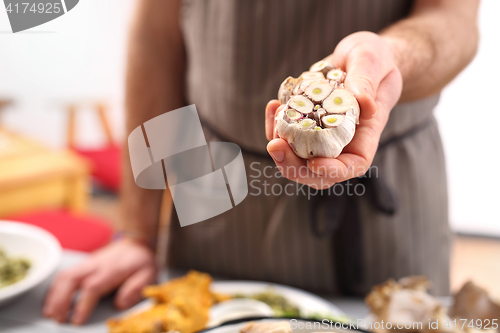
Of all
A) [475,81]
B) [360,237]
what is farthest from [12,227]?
[475,81]

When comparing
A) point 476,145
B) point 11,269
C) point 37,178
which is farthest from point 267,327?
Result: point 476,145

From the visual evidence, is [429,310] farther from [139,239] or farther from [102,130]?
[102,130]

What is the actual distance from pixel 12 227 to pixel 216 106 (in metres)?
0.33

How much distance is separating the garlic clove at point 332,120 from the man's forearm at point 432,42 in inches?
3.6

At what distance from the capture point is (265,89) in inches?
13.7

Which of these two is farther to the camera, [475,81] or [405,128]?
[475,81]

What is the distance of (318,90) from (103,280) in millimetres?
367

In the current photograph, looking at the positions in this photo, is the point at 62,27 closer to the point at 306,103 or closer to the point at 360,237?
the point at 306,103

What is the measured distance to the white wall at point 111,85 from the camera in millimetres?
333

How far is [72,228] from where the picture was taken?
925 mm

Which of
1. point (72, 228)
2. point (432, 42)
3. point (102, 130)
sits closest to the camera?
point (432, 42)

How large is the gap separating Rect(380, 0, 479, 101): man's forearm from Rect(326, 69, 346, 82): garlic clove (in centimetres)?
6

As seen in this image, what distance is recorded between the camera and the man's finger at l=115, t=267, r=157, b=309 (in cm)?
46

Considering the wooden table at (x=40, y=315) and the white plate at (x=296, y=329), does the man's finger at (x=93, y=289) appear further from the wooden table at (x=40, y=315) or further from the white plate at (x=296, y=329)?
the white plate at (x=296, y=329)
